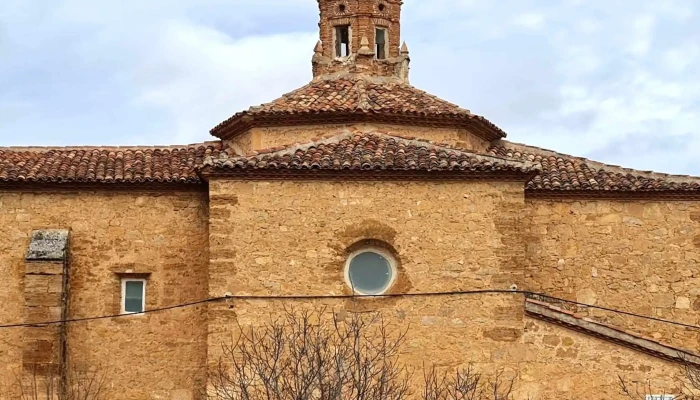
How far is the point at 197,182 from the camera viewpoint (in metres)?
18.0

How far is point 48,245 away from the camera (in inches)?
696

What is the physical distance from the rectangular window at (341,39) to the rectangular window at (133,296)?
238 inches

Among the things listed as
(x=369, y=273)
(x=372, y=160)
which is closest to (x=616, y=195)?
(x=372, y=160)

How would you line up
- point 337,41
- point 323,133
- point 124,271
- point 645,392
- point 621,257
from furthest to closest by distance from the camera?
point 337,41
point 621,257
point 323,133
point 124,271
point 645,392

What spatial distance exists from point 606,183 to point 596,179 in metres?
0.24

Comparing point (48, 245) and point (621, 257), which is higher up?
point (48, 245)

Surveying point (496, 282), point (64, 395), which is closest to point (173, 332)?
point (64, 395)

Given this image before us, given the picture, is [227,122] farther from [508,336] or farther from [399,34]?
[508,336]

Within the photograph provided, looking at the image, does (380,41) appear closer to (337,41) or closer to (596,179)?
(337,41)

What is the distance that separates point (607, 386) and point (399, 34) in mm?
8439

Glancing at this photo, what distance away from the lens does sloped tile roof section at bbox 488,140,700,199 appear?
18.6 metres

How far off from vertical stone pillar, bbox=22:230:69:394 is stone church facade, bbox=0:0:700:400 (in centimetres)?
3

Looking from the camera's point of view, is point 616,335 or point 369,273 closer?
point 616,335

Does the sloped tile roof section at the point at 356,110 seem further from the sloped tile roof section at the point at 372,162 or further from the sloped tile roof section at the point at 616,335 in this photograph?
the sloped tile roof section at the point at 616,335
